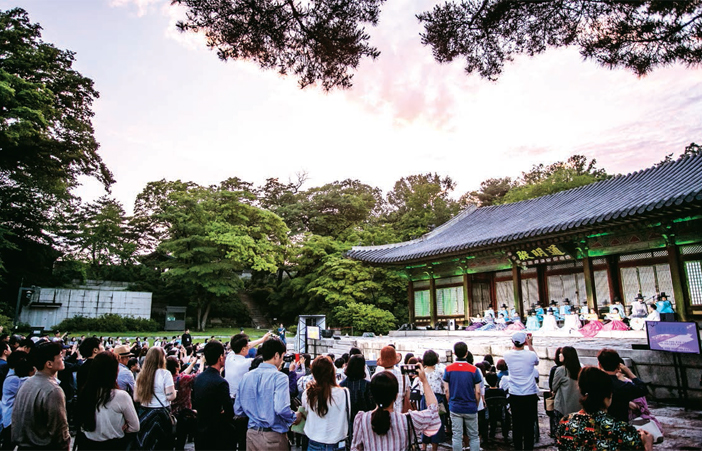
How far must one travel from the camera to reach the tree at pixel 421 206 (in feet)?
101

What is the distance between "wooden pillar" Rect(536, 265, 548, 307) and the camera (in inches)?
640

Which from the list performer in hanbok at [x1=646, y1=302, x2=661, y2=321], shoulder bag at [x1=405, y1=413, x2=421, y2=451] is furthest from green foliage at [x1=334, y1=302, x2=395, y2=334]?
shoulder bag at [x1=405, y1=413, x2=421, y2=451]

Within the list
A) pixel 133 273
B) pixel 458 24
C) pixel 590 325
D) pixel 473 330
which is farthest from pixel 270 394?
pixel 133 273

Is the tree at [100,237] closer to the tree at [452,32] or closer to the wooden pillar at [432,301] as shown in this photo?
the wooden pillar at [432,301]

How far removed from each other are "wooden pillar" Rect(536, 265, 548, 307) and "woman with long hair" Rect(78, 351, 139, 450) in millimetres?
16159

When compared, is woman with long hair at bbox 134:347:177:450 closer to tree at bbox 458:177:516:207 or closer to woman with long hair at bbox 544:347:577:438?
woman with long hair at bbox 544:347:577:438

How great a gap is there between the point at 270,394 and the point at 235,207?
28074 mm

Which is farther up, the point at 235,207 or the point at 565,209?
the point at 235,207

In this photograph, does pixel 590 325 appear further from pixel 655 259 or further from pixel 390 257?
pixel 390 257

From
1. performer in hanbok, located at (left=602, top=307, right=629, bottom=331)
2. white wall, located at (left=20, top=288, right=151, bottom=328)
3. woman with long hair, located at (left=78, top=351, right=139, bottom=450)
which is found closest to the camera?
woman with long hair, located at (left=78, top=351, right=139, bottom=450)

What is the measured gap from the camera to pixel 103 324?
25.7 metres

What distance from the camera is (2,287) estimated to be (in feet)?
80.6

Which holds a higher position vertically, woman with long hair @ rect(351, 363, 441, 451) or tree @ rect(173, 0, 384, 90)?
tree @ rect(173, 0, 384, 90)

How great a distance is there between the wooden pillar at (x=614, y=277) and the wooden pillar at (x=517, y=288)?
3193 mm
